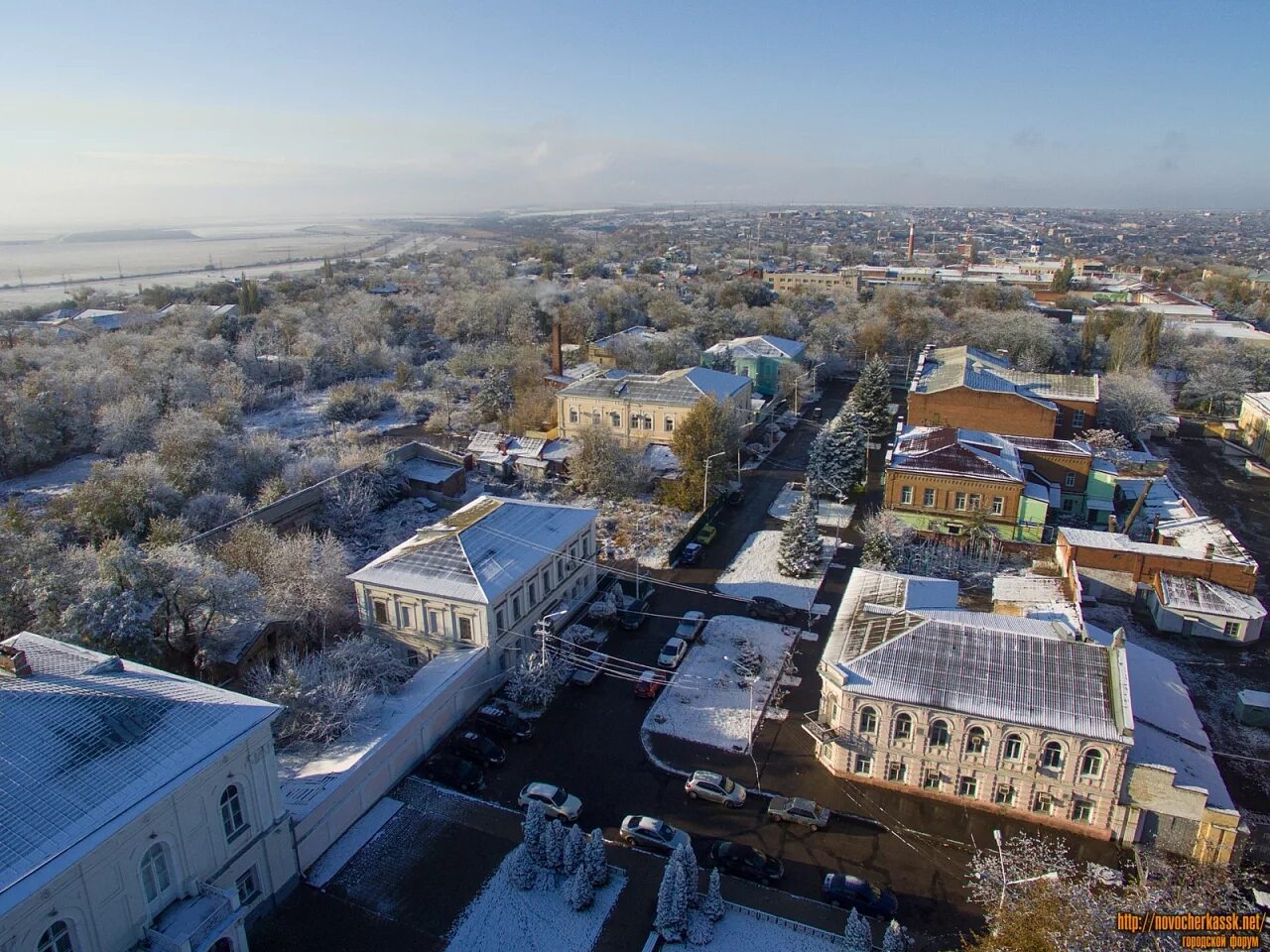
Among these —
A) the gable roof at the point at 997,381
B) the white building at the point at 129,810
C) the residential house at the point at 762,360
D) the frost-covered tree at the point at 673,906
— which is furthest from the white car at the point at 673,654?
the residential house at the point at 762,360

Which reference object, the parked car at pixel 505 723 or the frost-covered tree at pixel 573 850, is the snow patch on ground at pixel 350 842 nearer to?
the parked car at pixel 505 723

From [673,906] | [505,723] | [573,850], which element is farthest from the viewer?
[505,723]

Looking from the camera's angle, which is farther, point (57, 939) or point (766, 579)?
point (766, 579)

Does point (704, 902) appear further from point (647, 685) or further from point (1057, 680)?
point (1057, 680)

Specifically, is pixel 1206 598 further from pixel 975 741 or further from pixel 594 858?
pixel 594 858

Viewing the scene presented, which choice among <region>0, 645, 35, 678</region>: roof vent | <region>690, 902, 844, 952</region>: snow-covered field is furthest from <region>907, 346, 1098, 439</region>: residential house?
<region>0, 645, 35, 678</region>: roof vent

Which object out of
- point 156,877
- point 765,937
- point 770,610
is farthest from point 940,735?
point 156,877

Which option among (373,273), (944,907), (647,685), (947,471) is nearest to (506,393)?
(947,471)
